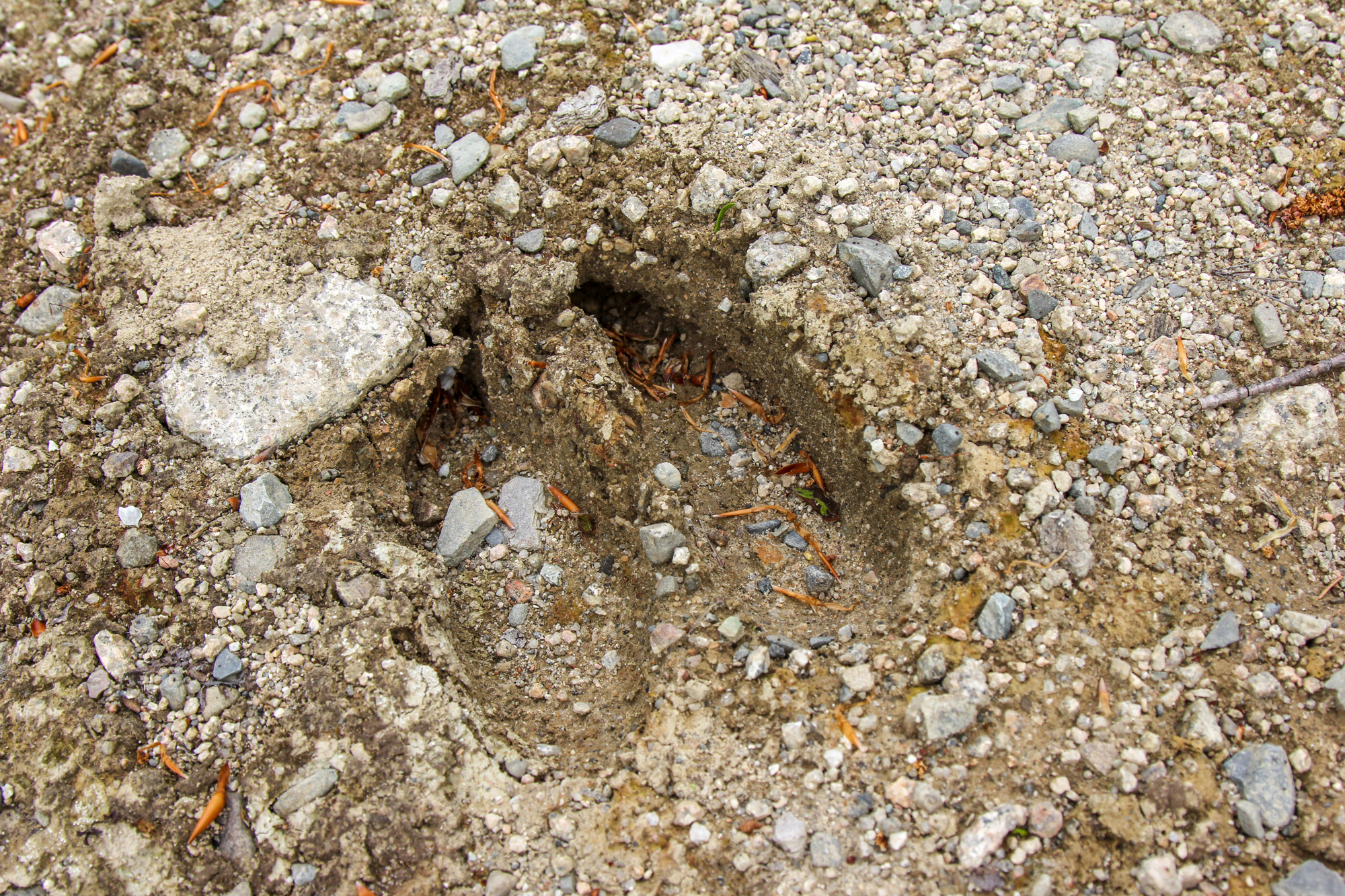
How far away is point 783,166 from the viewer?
10.8 ft

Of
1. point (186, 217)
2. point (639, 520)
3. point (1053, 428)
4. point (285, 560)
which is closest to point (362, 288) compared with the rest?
point (186, 217)

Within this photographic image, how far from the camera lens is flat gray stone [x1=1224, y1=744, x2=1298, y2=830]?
7.54 ft

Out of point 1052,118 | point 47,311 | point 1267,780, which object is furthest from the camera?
point 47,311

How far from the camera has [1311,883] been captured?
2.21 meters

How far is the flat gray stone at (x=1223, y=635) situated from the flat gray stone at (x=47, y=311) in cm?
451

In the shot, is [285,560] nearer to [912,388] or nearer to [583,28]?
[912,388]

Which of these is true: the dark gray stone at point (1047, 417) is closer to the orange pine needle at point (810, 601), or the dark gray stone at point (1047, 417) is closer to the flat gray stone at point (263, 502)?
the orange pine needle at point (810, 601)

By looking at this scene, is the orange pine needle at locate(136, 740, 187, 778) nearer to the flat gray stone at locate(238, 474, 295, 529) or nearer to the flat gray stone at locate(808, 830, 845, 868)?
the flat gray stone at locate(238, 474, 295, 529)

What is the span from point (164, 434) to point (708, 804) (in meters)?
2.50

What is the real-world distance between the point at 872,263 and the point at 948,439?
2.45 feet

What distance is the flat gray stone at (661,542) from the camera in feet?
9.65

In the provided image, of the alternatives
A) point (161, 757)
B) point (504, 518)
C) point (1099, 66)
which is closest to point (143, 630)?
point (161, 757)

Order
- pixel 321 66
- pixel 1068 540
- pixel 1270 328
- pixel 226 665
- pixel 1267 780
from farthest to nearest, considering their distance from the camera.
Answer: pixel 321 66 < pixel 1270 328 < pixel 226 665 < pixel 1068 540 < pixel 1267 780

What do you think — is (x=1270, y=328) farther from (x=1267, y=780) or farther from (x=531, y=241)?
(x=531, y=241)
